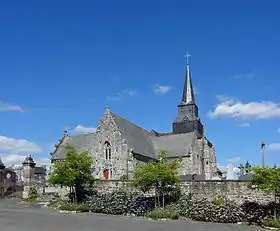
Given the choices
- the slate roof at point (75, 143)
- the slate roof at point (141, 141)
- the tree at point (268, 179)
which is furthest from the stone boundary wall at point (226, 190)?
the slate roof at point (75, 143)

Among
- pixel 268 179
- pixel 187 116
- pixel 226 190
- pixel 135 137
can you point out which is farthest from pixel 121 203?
pixel 187 116

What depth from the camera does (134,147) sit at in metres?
44.8

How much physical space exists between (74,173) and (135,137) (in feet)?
64.6

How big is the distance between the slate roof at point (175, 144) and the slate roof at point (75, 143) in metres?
9.50

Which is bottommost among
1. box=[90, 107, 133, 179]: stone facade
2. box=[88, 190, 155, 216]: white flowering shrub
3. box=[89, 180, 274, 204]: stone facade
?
box=[88, 190, 155, 216]: white flowering shrub

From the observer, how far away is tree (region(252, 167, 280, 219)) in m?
20.0

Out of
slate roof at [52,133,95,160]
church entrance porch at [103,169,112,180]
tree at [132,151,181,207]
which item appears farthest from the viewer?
slate roof at [52,133,95,160]

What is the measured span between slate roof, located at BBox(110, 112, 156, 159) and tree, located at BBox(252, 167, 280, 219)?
24.1 m

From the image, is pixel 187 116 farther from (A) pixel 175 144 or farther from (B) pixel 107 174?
(B) pixel 107 174

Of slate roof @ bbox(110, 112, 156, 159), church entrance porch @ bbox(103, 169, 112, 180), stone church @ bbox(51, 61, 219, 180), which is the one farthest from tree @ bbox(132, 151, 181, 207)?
church entrance porch @ bbox(103, 169, 112, 180)

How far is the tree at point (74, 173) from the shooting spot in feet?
95.1

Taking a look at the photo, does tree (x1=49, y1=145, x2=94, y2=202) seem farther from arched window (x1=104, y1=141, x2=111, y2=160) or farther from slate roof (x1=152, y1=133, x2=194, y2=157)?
slate roof (x1=152, y1=133, x2=194, y2=157)

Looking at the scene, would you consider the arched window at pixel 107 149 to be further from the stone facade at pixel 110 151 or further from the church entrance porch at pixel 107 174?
the church entrance porch at pixel 107 174

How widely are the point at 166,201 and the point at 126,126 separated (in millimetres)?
22239
